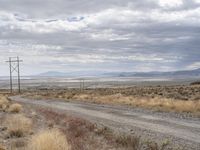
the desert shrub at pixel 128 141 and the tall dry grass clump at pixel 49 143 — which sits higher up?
the tall dry grass clump at pixel 49 143

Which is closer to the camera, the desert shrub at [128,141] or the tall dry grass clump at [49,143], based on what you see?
the tall dry grass clump at [49,143]

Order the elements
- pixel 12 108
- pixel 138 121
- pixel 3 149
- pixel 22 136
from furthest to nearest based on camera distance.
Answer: pixel 12 108, pixel 138 121, pixel 22 136, pixel 3 149

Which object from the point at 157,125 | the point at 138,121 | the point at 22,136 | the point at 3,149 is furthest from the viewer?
the point at 138,121

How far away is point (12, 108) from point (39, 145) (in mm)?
24082

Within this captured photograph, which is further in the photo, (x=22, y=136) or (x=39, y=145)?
(x=22, y=136)

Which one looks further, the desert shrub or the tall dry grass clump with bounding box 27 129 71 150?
the desert shrub

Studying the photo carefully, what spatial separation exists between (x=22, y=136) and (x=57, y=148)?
6.52 meters

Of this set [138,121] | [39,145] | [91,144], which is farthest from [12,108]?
[39,145]

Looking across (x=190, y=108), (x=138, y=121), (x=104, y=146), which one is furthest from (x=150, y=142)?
(x=190, y=108)

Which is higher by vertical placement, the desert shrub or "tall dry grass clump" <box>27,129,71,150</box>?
"tall dry grass clump" <box>27,129,71,150</box>

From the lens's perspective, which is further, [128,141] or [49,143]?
[128,141]

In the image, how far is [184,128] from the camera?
20.3 meters

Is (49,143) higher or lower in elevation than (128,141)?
higher

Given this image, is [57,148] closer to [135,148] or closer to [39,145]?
[39,145]
